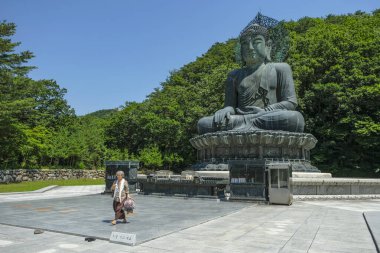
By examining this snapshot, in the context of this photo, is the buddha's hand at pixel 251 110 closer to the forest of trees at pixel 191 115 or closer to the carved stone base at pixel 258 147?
the carved stone base at pixel 258 147

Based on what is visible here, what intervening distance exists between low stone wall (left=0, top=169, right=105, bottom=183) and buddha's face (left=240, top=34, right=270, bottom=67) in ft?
51.0

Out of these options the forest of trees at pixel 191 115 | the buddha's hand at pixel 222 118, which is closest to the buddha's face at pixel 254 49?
the buddha's hand at pixel 222 118

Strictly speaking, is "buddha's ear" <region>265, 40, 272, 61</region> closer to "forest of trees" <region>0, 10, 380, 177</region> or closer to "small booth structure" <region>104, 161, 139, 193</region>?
"forest of trees" <region>0, 10, 380, 177</region>

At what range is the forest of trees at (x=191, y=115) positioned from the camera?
75.4 feet

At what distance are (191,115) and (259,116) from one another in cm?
1367

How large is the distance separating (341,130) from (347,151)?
190cm

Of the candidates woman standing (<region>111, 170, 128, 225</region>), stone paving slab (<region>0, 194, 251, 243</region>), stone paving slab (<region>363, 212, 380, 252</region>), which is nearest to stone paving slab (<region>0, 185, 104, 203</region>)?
stone paving slab (<region>0, 194, 251, 243</region>)

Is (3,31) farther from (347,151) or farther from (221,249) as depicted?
(347,151)

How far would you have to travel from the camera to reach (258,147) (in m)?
14.9

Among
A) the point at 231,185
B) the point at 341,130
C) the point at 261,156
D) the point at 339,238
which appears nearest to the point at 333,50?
the point at 341,130

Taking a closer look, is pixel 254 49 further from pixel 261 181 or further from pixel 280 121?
pixel 261 181

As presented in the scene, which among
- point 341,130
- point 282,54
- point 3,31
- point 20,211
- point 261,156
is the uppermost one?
point 3,31

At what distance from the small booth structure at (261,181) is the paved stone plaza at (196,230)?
4.32 ft

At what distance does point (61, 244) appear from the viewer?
5000mm
